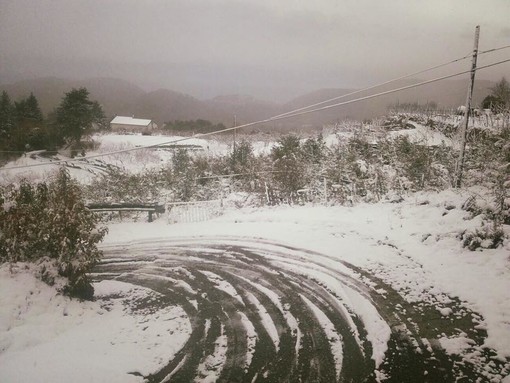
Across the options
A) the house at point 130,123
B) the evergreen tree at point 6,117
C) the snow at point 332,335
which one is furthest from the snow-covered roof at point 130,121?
the snow at point 332,335

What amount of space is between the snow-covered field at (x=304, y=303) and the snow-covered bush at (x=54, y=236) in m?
0.43

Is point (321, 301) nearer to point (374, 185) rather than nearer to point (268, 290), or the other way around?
point (268, 290)

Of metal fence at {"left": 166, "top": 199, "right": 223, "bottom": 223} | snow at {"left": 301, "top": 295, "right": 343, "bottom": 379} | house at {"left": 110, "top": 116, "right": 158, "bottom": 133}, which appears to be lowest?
snow at {"left": 301, "top": 295, "right": 343, "bottom": 379}

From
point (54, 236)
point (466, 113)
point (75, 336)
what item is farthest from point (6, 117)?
point (466, 113)

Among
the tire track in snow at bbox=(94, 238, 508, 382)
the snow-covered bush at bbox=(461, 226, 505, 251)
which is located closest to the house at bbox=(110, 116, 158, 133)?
the tire track in snow at bbox=(94, 238, 508, 382)

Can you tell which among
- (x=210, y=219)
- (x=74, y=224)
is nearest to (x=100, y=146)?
(x=210, y=219)

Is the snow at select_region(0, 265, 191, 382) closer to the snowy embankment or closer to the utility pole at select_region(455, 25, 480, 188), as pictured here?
the snowy embankment

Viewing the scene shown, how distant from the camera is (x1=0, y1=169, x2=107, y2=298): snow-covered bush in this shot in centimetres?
762

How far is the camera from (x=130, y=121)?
87.2m

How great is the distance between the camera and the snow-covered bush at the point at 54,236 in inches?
300

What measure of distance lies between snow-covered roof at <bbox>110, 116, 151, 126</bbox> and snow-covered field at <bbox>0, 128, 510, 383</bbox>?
7946 cm

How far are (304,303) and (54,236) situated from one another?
622 centimetres

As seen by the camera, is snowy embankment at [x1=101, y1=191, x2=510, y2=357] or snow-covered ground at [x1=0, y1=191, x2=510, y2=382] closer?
snow-covered ground at [x1=0, y1=191, x2=510, y2=382]

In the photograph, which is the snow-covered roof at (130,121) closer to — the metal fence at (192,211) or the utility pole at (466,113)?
the metal fence at (192,211)
